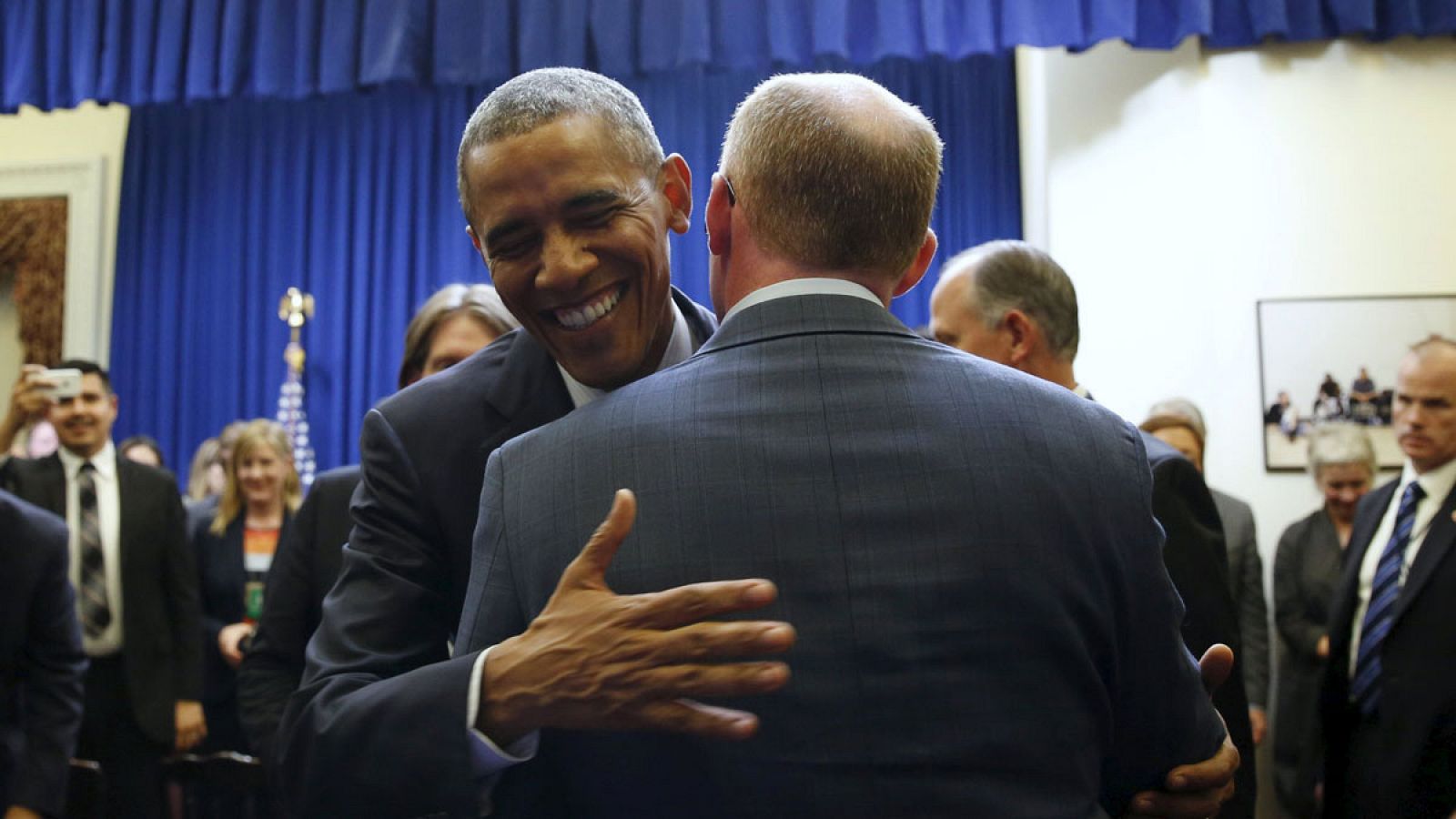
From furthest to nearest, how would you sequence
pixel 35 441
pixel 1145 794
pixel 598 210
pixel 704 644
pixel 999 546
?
1. pixel 35 441
2. pixel 598 210
3. pixel 1145 794
4. pixel 999 546
5. pixel 704 644

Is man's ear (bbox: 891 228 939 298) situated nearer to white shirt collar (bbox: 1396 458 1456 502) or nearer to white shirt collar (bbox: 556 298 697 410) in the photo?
white shirt collar (bbox: 556 298 697 410)

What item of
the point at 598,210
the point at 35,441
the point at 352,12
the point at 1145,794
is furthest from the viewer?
the point at 35,441

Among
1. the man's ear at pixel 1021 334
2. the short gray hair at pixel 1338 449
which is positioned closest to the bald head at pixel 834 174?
the man's ear at pixel 1021 334

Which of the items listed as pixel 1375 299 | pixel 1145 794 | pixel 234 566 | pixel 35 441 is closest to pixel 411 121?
pixel 35 441

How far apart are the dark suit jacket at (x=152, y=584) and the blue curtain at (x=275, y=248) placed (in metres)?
2.85

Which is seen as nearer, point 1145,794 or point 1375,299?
point 1145,794

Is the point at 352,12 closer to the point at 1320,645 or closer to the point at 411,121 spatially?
the point at 411,121

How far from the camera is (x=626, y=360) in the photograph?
1.73 meters

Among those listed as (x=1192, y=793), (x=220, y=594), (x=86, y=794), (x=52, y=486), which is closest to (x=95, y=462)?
(x=52, y=486)

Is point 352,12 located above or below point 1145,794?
above

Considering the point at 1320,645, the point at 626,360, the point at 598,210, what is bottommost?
the point at 1320,645

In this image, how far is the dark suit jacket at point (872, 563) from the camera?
47.4 inches

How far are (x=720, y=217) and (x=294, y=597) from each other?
1.75 m

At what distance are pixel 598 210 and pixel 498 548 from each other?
51 cm
